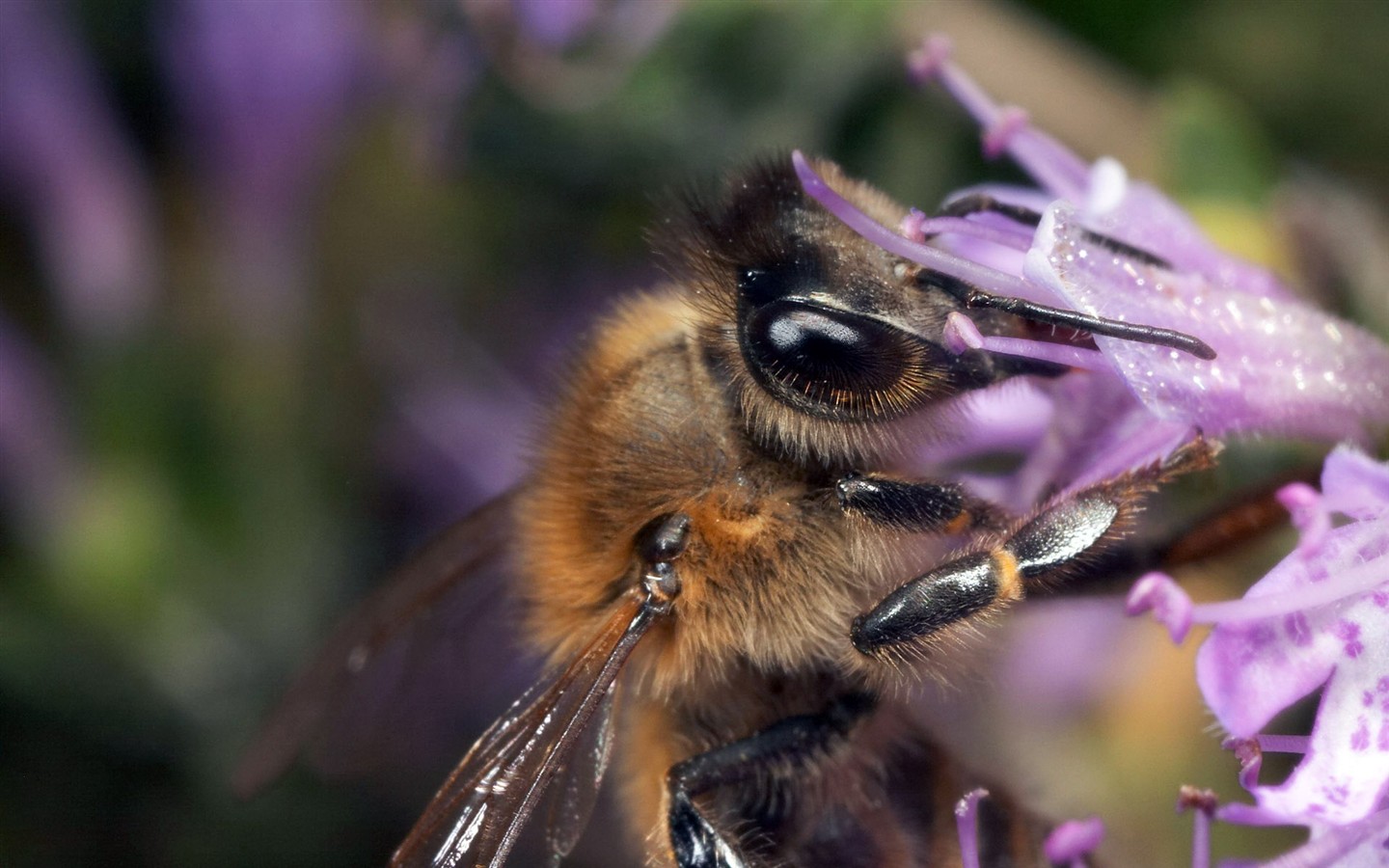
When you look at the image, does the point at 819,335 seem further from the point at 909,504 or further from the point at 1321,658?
the point at 1321,658

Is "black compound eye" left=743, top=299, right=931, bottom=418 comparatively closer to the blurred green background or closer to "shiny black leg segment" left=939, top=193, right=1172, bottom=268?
"shiny black leg segment" left=939, top=193, right=1172, bottom=268

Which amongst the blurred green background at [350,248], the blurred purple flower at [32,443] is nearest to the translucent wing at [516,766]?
the blurred green background at [350,248]

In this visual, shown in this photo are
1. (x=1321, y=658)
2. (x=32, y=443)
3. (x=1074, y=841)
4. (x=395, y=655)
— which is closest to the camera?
(x=1321, y=658)

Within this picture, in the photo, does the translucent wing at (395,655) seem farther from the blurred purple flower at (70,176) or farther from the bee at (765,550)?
the blurred purple flower at (70,176)

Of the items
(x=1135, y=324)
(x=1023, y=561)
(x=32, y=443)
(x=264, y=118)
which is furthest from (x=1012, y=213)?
(x=32, y=443)

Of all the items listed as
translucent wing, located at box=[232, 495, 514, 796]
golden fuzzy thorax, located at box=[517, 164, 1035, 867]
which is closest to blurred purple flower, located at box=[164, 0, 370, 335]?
translucent wing, located at box=[232, 495, 514, 796]

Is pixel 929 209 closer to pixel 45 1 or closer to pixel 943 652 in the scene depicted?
pixel 943 652

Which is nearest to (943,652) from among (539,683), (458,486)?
(539,683)

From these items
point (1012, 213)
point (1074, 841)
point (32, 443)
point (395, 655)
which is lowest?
point (1074, 841)

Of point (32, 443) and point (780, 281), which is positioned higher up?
point (32, 443)
